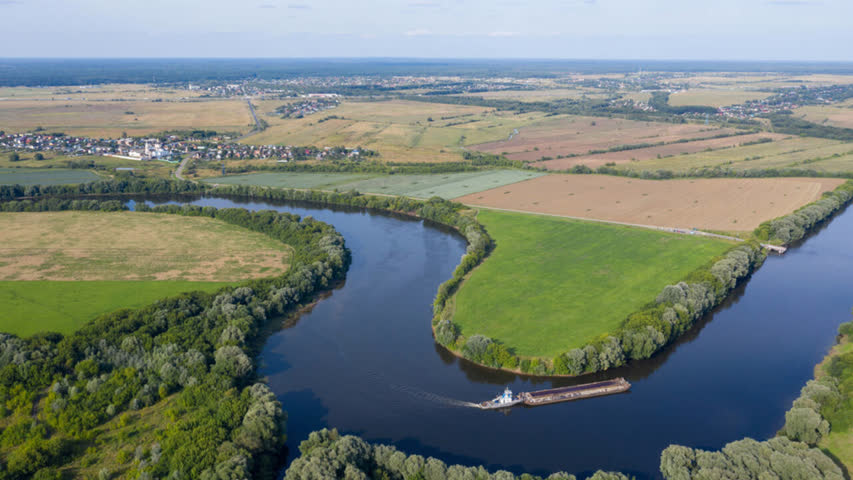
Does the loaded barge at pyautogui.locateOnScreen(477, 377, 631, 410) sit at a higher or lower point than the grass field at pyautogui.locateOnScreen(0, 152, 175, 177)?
lower

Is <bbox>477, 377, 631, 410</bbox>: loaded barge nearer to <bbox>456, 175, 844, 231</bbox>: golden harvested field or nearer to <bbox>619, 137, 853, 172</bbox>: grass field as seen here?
<bbox>456, 175, 844, 231</bbox>: golden harvested field

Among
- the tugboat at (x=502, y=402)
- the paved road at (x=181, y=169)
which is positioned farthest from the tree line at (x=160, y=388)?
the paved road at (x=181, y=169)

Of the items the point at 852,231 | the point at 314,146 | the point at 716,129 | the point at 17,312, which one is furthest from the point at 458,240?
the point at 716,129

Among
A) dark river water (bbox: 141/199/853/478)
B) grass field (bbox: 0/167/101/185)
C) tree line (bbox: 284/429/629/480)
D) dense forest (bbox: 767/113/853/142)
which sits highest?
dense forest (bbox: 767/113/853/142)

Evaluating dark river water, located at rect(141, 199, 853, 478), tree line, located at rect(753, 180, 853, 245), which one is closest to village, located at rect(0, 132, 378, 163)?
dark river water, located at rect(141, 199, 853, 478)

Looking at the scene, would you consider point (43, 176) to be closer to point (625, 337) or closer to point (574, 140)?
point (625, 337)

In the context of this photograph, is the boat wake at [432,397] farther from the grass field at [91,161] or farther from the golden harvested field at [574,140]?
the grass field at [91,161]

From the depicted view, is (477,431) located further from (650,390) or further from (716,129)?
(716,129)
